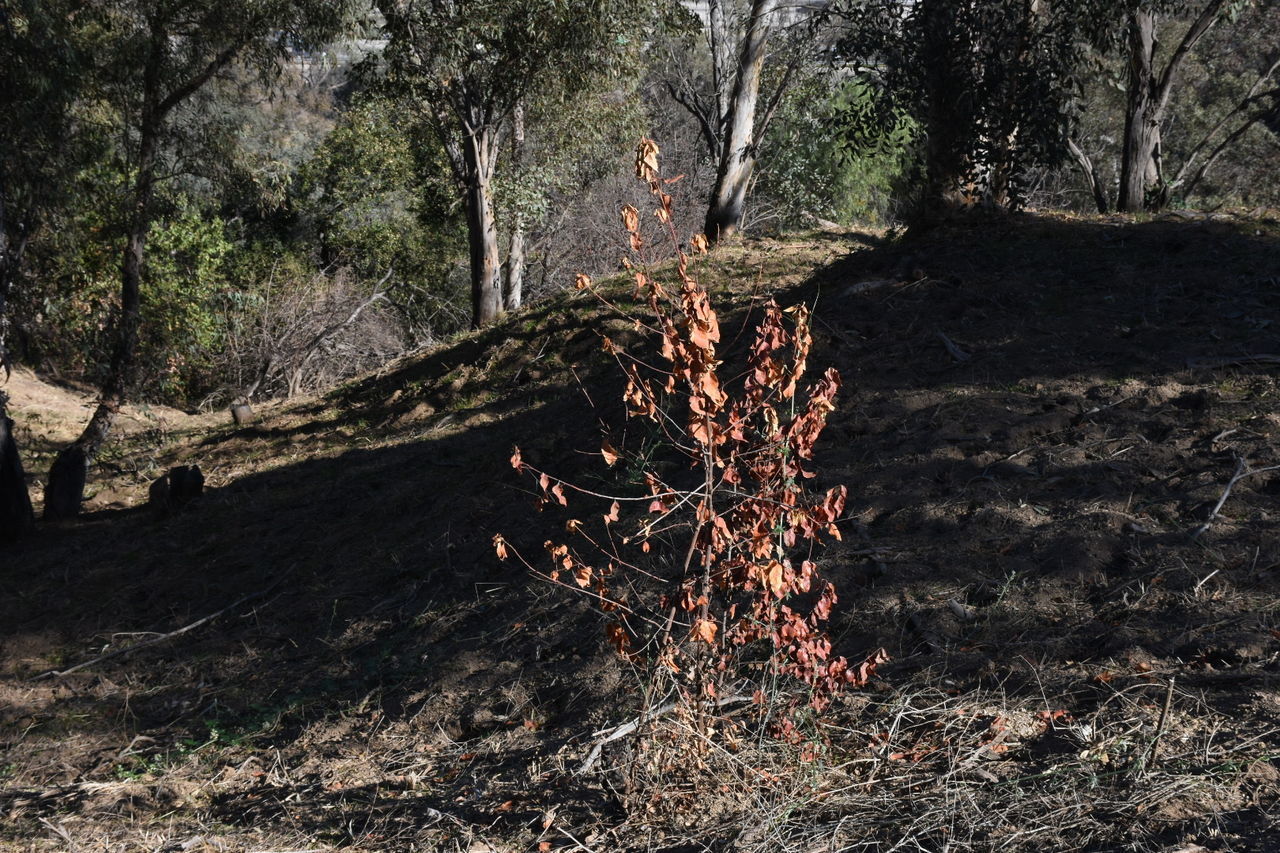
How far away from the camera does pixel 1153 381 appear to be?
17.7ft

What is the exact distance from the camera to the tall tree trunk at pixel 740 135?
1196cm

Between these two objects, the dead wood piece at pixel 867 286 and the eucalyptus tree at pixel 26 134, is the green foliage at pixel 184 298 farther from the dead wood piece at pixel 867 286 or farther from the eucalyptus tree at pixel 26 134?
the dead wood piece at pixel 867 286

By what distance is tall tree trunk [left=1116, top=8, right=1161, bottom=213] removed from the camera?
11492mm

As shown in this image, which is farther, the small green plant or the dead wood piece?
the dead wood piece

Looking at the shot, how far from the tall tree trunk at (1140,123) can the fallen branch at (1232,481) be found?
7.68 meters

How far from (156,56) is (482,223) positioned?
4.76 metres

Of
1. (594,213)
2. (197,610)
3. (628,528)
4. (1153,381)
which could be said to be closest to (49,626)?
(197,610)

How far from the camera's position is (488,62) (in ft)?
43.0

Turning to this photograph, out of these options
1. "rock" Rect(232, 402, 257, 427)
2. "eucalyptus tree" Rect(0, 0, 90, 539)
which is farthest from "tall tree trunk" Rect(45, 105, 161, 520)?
"rock" Rect(232, 402, 257, 427)

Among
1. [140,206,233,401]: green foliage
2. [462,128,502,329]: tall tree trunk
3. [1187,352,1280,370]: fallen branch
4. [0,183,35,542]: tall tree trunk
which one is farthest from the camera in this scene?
[140,206,233,401]: green foliage

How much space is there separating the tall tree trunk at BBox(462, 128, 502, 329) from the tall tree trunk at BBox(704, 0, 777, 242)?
139 inches

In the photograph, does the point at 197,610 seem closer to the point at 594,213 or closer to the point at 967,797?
the point at 967,797

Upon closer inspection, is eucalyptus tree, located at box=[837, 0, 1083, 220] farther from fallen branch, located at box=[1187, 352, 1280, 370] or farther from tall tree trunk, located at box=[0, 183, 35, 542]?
tall tree trunk, located at box=[0, 183, 35, 542]

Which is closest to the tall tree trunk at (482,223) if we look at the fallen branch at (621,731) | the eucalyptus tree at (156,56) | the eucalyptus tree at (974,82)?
the eucalyptus tree at (156,56)
